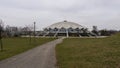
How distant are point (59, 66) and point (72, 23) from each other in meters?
162

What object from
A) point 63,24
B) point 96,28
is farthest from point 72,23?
point 96,28

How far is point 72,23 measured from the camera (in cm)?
17650

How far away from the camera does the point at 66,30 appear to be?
539 feet

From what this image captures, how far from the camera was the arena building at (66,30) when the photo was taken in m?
160

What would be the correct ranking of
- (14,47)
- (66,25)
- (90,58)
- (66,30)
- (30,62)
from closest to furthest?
(30,62)
(90,58)
(14,47)
(66,30)
(66,25)

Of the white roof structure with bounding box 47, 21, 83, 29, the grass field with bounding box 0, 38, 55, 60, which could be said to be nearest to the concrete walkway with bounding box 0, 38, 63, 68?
the grass field with bounding box 0, 38, 55, 60

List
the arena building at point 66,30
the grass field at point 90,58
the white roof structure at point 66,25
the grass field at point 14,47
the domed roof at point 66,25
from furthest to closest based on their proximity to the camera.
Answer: the domed roof at point 66,25 → the white roof structure at point 66,25 → the arena building at point 66,30 → the grass field at point 14,47 → the grass field at point 90,58

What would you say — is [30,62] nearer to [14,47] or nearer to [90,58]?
[90,58]

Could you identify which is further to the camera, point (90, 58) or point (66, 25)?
point (66, 25)

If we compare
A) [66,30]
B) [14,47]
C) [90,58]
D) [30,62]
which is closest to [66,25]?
[66,30]

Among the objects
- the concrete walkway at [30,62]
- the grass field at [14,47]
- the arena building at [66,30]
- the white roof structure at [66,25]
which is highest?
the white roof structure at [66,25]

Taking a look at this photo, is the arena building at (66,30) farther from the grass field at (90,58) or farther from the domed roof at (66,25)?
the grass field at (90,58)

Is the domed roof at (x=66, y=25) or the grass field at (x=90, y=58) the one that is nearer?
the grass field at (x=90, y=58)

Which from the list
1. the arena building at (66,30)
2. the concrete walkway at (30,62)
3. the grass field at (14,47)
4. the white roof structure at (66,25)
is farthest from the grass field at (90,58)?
the white roof structure at (66,25)
